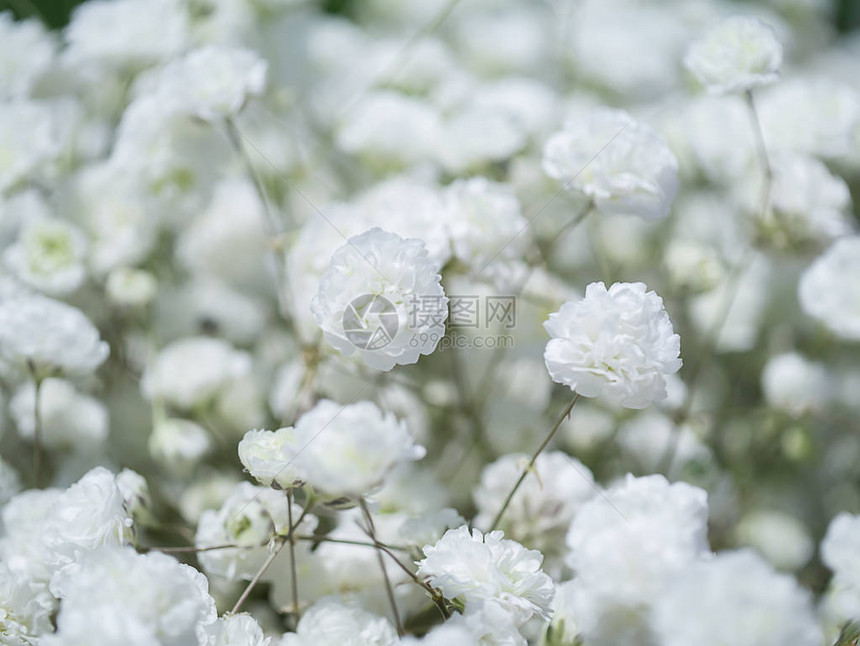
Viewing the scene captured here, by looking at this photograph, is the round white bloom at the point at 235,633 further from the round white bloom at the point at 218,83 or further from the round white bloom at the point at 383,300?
the round white bloom at the point at 218,83

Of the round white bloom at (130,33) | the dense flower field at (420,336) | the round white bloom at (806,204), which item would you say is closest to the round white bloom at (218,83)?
the dense flower field at (420,336)

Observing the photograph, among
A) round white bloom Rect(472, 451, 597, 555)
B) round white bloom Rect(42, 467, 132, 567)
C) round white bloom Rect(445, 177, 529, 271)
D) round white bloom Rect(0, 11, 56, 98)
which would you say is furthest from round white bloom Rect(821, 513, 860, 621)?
round white bloom Rect(0, 11, 56, 98)

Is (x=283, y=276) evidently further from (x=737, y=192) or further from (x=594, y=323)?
(x=737, y=192)

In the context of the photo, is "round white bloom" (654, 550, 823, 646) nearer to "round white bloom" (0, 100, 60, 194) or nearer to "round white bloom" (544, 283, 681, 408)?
"round white bloom" (544, 283, 681, 408)

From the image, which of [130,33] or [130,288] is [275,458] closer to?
[130,288]

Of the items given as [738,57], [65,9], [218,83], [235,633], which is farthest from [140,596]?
[65,9]

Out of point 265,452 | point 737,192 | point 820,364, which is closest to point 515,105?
point 737,192
